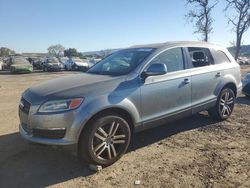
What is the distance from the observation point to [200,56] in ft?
20.2

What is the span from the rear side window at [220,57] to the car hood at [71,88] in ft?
9.16

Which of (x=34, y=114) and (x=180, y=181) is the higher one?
(x=34, y=114)

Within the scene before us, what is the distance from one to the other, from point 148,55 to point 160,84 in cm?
53

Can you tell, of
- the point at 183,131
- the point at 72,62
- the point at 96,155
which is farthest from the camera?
the point at 72,62

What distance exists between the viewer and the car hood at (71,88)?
13.7ft

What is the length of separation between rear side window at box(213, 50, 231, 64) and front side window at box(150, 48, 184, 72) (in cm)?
126

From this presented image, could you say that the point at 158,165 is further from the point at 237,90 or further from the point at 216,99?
the point at 237,90

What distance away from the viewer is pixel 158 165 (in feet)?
14.7

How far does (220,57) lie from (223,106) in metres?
1.09

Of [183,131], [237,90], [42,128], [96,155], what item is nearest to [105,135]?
[96,155]

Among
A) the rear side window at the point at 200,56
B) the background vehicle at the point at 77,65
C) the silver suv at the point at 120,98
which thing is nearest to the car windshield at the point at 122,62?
the silver suv at the point at 120,98

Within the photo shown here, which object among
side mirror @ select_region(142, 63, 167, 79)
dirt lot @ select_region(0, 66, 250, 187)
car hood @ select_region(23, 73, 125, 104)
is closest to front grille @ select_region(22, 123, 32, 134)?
dirt lot @ select_region(0, 66, 250, 187)

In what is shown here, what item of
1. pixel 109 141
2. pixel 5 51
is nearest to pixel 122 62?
pixel 109 141

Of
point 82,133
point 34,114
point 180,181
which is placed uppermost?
point 34,114
